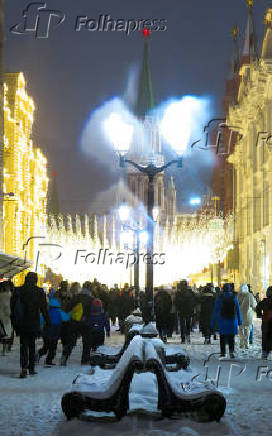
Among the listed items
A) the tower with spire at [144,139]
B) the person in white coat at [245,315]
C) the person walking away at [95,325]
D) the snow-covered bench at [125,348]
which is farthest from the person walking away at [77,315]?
the tower with spire at [144,139]

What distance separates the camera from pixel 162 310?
2450cm

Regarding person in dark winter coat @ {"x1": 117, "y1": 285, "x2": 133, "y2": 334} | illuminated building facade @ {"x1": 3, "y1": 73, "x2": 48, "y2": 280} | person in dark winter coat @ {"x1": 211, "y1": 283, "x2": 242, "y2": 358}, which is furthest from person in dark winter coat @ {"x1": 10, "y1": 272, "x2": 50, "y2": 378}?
illuminated building facade @ {"x1": 3, "y1": 73, "x2": 48, "y2": 280}

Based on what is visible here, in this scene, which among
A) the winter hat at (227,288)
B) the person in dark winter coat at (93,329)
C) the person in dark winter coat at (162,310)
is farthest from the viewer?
the person in dark winter coat at (162,310)

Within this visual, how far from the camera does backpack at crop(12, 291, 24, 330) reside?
46.0 feet

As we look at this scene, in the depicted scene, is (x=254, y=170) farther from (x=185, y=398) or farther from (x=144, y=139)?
(x=144, y=139)

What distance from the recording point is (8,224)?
59969 millimetres

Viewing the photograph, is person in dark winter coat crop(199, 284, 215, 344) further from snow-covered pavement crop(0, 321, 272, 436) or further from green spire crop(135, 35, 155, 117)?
green spire crop(135, 35, 155, 117)

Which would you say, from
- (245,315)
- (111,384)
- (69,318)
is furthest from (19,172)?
(111,384)

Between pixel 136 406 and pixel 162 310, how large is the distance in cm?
1510

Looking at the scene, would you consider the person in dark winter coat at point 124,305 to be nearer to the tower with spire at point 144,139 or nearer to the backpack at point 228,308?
the backpack at point 228,308

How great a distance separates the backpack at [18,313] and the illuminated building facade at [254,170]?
3735 centimetres

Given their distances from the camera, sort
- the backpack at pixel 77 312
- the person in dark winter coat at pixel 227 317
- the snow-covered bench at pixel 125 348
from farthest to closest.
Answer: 1. the person in dark winter coat at pixel 227 317
2. the backpack at pixel 77 312
3. the snow-covered bench at pixel 125 348

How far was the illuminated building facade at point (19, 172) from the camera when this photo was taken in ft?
197

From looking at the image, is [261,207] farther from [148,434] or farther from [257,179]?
[148,434]
